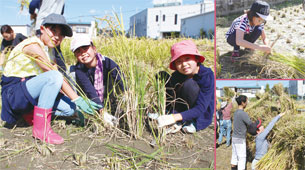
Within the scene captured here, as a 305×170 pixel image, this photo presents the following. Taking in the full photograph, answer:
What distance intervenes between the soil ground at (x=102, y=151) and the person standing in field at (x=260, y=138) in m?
0.25

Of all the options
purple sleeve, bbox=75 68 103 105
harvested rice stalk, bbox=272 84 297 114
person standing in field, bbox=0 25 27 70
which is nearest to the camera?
harvested rice stalk, bbox=272 84 297 114

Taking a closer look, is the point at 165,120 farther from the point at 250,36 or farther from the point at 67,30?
the point at 67,30

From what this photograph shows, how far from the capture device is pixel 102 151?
1448 millimetres

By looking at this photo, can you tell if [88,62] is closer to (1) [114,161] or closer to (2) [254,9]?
(1) [114,161]

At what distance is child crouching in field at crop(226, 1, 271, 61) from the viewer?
111 centimetres

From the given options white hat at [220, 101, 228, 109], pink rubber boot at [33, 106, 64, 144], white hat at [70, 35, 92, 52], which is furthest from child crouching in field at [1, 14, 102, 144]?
white hat at [220, 101, 228, 109]

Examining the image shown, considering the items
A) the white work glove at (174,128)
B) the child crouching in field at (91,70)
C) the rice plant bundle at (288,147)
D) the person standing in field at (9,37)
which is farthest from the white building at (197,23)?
the rice plant bundle at (288,147)

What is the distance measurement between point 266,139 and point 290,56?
1.61 ft

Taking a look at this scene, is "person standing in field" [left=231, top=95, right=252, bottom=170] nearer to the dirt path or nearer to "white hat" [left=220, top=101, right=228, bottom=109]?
"white hat" [left=220, top=101, right=228, bottom=109]

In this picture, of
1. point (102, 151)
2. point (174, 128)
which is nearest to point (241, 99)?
point (174, 128)

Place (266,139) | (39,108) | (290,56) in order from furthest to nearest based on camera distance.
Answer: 1. (39,108)
2. (266,139)
3. (290,56)

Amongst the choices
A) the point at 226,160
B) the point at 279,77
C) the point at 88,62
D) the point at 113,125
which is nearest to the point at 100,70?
the point at 88,62

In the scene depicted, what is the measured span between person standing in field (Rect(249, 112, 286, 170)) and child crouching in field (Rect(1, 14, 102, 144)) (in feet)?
3.30

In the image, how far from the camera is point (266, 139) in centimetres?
140
